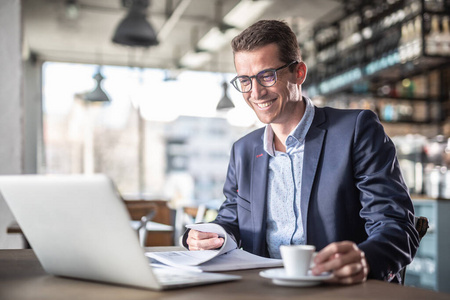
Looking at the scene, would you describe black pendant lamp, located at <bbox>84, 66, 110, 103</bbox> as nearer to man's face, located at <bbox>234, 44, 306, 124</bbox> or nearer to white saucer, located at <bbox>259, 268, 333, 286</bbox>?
man's face, located at <bbox>234, 44, 306, 124</bbox>

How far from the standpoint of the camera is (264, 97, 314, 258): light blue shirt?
1.66 metres

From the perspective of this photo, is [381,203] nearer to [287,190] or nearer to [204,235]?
[287,190]

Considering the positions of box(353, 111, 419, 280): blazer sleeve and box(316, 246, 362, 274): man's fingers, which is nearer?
box(316, 246, 362, 274): man's fingers

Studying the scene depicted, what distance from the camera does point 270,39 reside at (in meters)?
1.64

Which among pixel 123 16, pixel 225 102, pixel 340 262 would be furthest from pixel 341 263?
pixel 123 16

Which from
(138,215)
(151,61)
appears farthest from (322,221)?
(151,61)

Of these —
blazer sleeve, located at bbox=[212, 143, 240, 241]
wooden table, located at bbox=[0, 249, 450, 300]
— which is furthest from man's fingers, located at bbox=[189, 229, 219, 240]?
wooden table, located at bbox=[0, 249, 450, 300]

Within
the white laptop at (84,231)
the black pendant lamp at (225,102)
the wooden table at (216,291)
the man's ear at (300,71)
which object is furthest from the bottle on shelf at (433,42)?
the white laptop at (84,231)

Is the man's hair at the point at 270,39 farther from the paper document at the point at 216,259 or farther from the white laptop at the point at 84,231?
the white laptop at the point at 84,231

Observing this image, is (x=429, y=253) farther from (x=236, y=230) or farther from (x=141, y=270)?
(x=141, y=270)

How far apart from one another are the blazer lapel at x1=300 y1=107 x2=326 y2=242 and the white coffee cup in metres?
0.62

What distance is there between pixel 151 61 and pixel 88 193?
28.3ft

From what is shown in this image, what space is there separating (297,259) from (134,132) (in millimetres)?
8984

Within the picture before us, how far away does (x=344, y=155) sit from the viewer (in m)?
1.57
